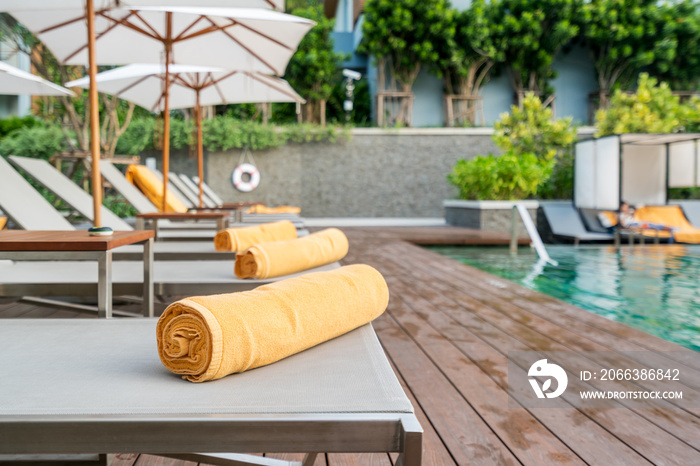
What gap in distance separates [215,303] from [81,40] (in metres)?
4.37

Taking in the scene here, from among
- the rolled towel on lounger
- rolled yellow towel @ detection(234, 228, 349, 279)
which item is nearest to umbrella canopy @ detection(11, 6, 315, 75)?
rolled yellow towel @ detection(234, 228, 349, 279)

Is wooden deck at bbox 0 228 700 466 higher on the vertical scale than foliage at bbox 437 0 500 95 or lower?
lower

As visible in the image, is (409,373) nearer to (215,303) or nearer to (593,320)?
(215,303)

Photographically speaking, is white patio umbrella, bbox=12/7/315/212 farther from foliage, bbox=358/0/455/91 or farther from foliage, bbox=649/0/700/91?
foliage, bbox=649/0/700/91

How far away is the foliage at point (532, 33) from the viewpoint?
15414 mm

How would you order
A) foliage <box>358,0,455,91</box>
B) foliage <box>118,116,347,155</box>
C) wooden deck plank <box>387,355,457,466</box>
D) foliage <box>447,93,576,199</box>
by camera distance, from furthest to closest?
1. foliage <box>358,0,455,91</box>
2. foliage <box>118,116,347,155</box>
3. foliage <box>447,93,576,199</box>
4. wooden deck plank <box>387,355,457,466</box>

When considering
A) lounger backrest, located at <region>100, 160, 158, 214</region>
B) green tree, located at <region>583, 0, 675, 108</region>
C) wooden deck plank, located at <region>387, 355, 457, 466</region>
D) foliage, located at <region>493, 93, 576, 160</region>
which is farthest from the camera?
green tree, located at <region>583, 0, 675, 108</region>

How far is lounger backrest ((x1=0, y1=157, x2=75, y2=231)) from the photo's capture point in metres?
3.17

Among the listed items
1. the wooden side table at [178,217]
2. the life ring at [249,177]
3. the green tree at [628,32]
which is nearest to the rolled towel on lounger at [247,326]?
the wooden side table at [178,217]

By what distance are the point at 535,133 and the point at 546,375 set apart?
9883 mm

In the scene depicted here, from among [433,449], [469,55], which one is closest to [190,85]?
[433,449]

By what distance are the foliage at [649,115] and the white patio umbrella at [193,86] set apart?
318 inches

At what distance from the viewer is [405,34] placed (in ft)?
50.8

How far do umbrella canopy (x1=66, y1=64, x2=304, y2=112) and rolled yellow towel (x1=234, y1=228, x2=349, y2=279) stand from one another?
3543 mm
